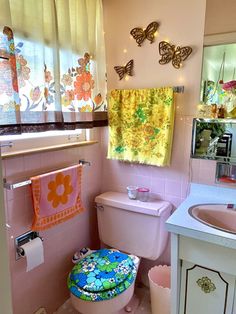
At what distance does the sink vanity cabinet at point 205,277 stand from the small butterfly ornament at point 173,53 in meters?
1.05

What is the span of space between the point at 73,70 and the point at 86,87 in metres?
0.14

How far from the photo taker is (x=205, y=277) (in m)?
1.21

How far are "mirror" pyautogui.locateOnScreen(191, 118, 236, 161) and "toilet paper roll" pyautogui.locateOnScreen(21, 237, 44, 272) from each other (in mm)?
1070

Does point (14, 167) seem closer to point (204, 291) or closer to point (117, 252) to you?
point (117, 252)

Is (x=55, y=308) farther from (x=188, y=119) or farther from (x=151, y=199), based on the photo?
(x=188, y=119)

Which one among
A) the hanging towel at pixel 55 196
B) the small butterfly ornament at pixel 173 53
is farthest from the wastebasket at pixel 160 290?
the small butterfly ornament at pixel 173 53

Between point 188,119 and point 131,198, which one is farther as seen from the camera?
point 131,198

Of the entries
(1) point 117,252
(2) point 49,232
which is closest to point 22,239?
(2) point 49,232

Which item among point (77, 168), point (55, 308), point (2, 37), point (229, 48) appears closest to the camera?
point (2, 37)

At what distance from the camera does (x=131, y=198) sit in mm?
1712

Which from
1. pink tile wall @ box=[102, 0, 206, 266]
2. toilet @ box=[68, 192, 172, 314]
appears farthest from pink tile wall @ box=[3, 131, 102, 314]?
pink tile wall @ box=[102, 0, 206, 266]

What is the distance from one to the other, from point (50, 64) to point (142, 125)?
0.70 meters

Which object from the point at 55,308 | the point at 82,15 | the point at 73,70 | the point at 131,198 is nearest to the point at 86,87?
the point at 73,70

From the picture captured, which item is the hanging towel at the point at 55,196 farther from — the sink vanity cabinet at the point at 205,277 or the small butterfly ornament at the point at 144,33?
the small butterfly ornament at the point at 144,33
